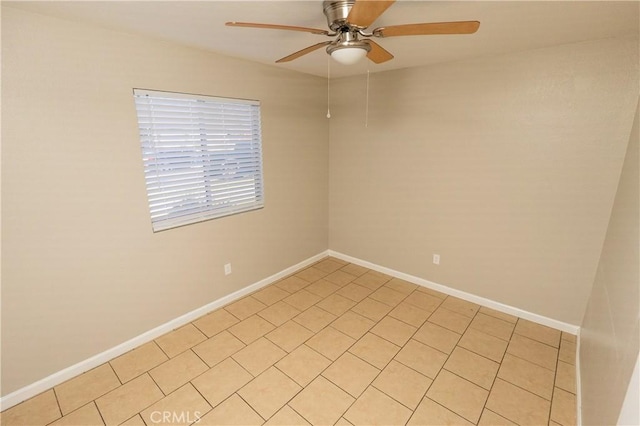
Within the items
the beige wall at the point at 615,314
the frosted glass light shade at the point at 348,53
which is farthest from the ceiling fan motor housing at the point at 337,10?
the beige wall at the point at 615,314

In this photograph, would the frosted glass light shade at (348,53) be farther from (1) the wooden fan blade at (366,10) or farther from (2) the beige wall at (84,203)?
(2) the beige wall at (84,203)

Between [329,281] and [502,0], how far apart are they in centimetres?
288

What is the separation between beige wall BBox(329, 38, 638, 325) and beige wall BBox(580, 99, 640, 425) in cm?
22

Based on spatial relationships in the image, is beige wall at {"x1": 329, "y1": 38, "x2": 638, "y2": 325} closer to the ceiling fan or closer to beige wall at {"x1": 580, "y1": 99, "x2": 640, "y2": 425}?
beige wall at {"x1": 580, "y1": 99, "x2": 640, "y2": 425}

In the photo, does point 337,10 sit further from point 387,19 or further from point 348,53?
point 387,19

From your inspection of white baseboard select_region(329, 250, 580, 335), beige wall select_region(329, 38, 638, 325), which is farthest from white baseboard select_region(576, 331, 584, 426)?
beige wall select_region(329, 38, 638, 325)

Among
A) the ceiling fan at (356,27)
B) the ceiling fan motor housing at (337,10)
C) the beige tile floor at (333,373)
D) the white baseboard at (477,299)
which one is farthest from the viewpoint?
the white baseboard at (477,299)

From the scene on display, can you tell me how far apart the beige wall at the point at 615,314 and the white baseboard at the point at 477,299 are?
307 millimetres

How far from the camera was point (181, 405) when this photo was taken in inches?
74.4

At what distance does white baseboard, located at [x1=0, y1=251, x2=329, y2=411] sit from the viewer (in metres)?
1.90

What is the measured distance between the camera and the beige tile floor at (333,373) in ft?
6.02

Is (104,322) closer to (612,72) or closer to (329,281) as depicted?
(329,281)

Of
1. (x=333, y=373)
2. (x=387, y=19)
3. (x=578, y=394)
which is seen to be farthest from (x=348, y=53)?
(x=578, y=394)

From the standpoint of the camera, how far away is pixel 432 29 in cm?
141
